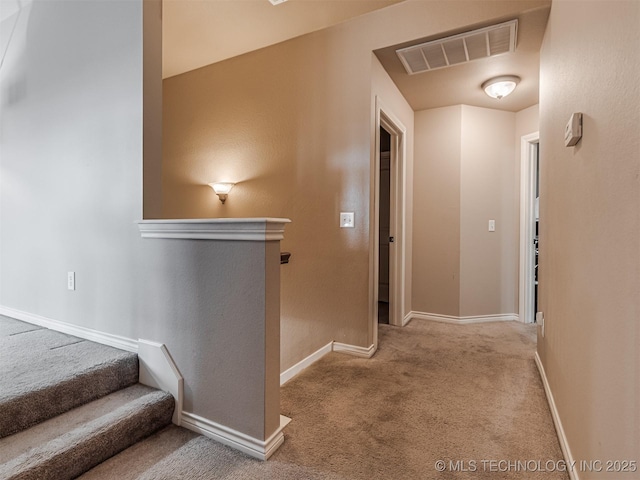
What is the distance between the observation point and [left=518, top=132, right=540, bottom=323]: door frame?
349 centimetres

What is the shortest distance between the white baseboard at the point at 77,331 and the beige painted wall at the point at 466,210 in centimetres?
285

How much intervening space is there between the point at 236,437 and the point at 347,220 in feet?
5.35

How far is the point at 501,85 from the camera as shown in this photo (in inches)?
112

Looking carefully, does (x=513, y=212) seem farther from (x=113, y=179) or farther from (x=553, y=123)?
(x=113, y=179)

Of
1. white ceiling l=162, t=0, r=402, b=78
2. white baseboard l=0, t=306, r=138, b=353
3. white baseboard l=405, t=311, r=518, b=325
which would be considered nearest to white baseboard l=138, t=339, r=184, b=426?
white baseboard l=0, t=306, r=138, b=353

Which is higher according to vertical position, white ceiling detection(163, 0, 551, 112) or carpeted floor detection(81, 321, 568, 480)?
white ceiling detection(163, 0, 551, 112)

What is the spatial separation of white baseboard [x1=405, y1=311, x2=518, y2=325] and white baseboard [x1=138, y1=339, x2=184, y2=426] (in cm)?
245

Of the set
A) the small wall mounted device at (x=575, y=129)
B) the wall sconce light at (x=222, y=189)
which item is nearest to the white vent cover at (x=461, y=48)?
the small wall mounted device at (x=575, y=129)

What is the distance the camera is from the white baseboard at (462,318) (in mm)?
3484

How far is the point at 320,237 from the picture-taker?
8.83ft

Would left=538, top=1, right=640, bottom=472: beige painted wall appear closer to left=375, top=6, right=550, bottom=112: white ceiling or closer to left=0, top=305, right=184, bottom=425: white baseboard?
left=375, top=6, right=550, bottom=112: white ceiling

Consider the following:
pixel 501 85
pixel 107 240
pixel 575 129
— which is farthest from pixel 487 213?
pixel 107 240

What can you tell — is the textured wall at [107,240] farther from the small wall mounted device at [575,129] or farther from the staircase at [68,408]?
the small wall mounted device at [575,129]

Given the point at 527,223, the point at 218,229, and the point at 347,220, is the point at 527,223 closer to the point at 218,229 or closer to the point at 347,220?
the point at 347,220
